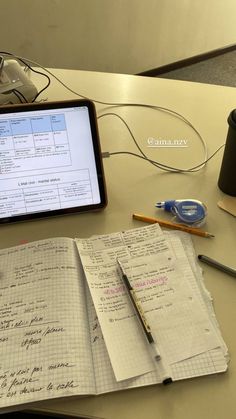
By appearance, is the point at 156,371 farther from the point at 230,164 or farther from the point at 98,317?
the point at 230,164

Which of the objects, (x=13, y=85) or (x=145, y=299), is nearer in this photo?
(x=145, y=299)

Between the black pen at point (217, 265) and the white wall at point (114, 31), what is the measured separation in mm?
1758

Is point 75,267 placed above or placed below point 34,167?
below

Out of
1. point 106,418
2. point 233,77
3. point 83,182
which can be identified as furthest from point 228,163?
point 233,77

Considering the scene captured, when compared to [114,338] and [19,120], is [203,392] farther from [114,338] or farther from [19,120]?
[19,120]

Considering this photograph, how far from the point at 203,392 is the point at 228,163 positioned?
0.47 m

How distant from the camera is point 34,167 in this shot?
833 millimetres

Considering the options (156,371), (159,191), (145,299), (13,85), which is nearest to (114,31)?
(13,85)

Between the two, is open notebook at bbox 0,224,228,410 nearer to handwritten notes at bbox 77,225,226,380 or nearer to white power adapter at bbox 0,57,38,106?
handwritten notes at bbox 77,225,226,380

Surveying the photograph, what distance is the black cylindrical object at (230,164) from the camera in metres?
0.86

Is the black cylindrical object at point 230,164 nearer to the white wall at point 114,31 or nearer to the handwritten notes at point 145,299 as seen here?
the handwritten notes at point 145,299

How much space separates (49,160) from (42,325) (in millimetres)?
324

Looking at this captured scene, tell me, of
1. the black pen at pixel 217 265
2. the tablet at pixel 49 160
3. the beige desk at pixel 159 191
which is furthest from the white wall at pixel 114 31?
the black pen at pixel 217 265

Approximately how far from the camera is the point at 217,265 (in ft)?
2.57
